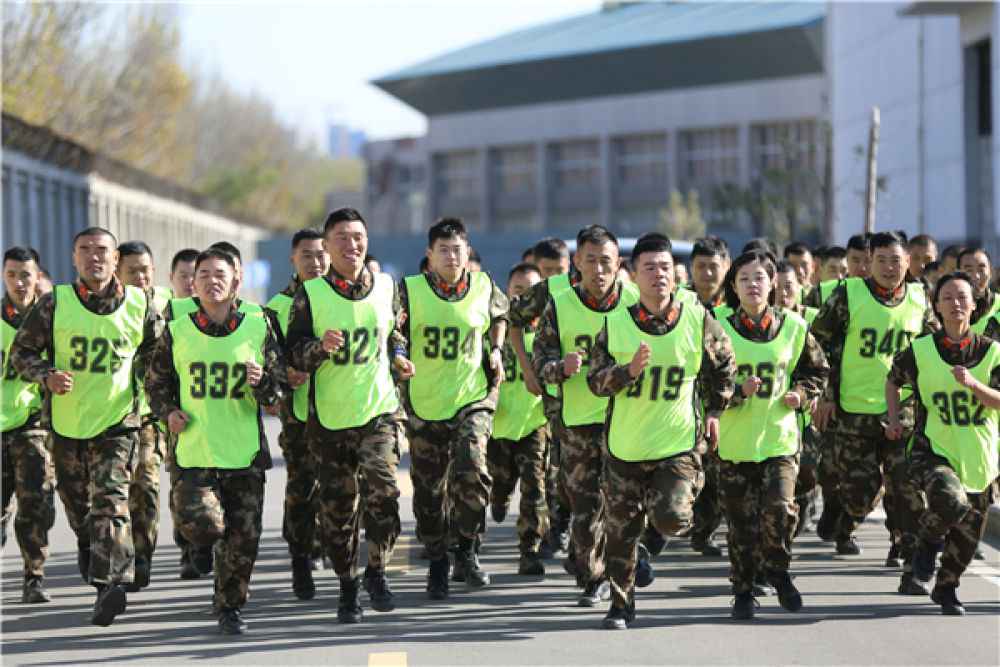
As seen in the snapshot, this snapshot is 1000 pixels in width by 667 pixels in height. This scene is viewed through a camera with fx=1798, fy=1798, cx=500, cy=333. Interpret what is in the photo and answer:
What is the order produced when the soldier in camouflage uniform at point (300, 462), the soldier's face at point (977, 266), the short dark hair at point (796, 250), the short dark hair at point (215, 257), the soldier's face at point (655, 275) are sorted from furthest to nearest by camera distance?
the short dark hair at point (796, 250)
the soldier's face at point (977, 266)
the soldier in camouflage uniform at point (300, 462)
the short dark hair at point (215, 257)
the soldier's face at point (655, 275)

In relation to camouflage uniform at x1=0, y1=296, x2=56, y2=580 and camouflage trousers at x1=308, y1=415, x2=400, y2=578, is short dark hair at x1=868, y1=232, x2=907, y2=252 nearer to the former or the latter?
camouflage trousers at x1=308, y1=415, x2=400, y2=578

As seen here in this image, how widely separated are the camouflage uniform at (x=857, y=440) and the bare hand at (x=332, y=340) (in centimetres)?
369

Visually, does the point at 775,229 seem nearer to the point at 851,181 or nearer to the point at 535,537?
the point at 851,181

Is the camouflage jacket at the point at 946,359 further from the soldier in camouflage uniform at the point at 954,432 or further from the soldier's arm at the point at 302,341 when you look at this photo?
the soldier's arm at the point at 302,341

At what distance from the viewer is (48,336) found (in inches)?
409

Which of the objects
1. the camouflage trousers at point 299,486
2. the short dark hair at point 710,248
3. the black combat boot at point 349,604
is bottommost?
the black combat boot at point 349,604

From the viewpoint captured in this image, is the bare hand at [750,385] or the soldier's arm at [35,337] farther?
the soldier's arm at [35,337]

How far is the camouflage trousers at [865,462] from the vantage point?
11.6 m

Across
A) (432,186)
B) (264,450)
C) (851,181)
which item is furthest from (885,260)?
(432,186)

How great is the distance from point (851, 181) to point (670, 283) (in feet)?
126

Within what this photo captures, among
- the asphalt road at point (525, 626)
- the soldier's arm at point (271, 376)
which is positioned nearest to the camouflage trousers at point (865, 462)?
the asphalt road at point (525, 626)

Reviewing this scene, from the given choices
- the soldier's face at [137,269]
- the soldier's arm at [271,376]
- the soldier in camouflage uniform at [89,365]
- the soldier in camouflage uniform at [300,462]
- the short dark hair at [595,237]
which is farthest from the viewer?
the soldier's face at [137,269]

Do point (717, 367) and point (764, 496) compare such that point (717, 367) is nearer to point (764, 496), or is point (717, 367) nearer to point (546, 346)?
point (764, 496)

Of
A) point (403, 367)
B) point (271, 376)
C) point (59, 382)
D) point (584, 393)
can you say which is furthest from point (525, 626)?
point (59, 382)
